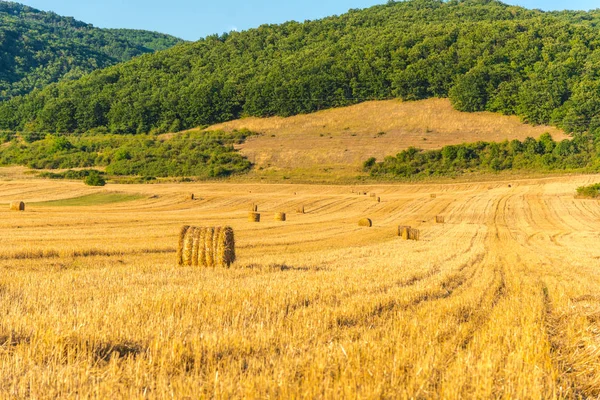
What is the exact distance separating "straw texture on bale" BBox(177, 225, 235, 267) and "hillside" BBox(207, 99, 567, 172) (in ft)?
181

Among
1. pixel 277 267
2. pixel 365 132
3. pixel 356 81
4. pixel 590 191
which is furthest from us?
pixel 356 81

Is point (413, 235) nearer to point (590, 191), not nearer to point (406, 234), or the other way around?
point (406, 234)

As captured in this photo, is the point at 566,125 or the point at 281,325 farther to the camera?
the point at 566,125

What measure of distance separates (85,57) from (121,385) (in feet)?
700

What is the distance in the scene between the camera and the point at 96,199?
42625 millimetres

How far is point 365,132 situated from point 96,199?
47615 mm

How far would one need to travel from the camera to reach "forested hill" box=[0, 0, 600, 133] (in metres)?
85.0

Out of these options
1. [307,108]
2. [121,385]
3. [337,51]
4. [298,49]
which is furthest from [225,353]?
[298,49]

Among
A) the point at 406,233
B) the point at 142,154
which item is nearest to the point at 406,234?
the point at 406,233

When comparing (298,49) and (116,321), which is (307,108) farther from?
(116,321)

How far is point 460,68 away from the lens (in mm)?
96938

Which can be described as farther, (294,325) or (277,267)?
(277,267)

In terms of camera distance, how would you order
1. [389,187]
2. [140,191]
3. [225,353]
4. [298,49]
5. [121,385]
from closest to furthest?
[121,385] < [225,353] < [140,191] < [389,187] < [298,49]

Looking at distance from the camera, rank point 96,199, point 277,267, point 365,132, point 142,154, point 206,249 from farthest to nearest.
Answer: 1. point 365,132
2. point 142,154
3. point 96,199
4. point 206,249
5. point 277,267
